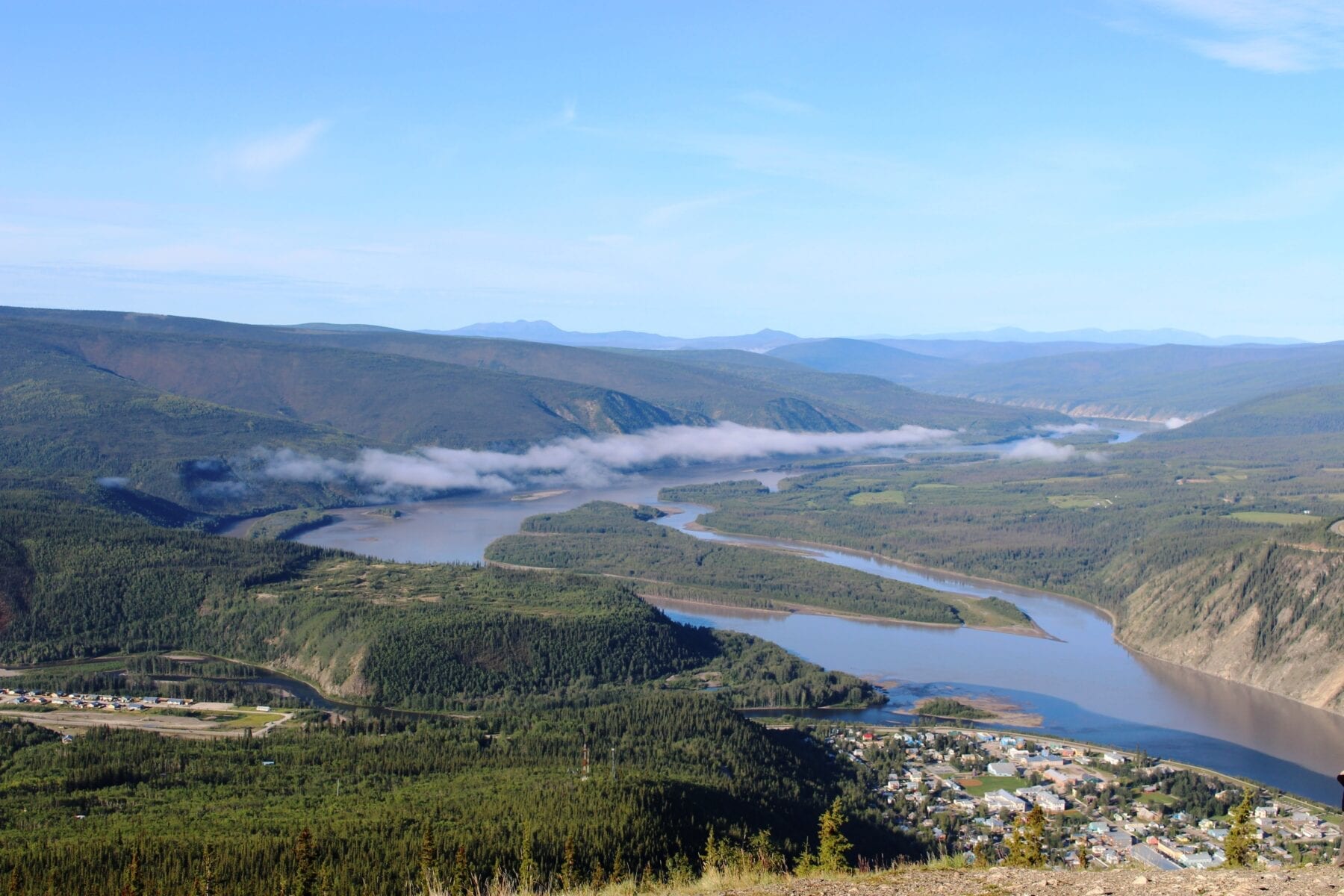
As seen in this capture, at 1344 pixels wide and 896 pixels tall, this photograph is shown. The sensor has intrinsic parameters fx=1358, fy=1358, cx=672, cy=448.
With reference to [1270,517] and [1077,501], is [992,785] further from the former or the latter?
[1077,501]

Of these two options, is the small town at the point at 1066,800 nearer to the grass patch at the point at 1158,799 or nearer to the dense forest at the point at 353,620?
the grass patch at the point at 1158,799

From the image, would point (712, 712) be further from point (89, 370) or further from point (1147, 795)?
point (89, 370)

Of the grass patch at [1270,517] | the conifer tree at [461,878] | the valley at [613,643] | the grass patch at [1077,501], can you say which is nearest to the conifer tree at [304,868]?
the valley at [613,643]

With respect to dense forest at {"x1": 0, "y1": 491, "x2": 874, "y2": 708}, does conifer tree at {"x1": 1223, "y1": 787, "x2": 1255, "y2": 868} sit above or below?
above

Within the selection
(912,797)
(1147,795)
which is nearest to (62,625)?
(912,797)

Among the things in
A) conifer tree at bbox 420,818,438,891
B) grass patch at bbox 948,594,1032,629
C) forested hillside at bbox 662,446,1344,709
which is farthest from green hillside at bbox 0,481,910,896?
forested hillside at bbox 662,446,1344,709

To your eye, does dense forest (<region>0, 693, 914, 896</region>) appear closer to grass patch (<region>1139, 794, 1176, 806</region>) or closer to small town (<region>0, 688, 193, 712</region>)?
small town (<region>0, 688, 193, 712</region>)

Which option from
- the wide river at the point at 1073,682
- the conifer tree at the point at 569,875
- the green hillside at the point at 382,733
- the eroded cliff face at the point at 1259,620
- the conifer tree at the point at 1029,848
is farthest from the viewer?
the eroded cliff face at the point at 1259,620
